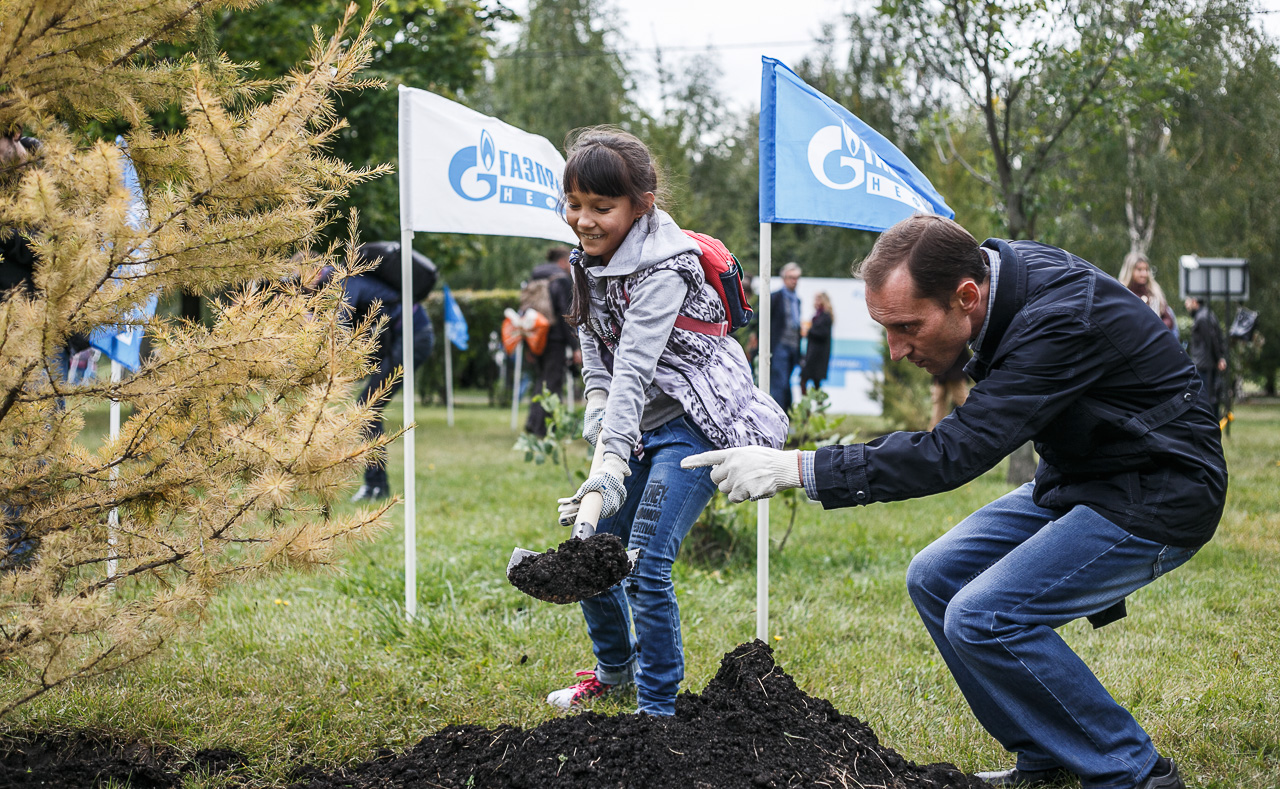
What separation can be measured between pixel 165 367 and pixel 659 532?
1443 mm

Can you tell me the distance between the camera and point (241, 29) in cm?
1155

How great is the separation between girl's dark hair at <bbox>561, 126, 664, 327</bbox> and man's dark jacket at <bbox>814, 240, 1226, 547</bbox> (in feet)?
3.41

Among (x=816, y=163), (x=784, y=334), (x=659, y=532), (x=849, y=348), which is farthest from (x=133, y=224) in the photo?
(x=849, y=348)

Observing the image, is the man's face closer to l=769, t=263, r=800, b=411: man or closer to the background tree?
the background tree

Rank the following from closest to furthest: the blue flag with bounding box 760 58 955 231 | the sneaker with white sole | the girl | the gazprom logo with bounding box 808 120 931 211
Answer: the girl
the sneaker with white sole
the blue flag with bounding box 760 58 955 231
the gazprom logo with bounding box 808 120 931 211

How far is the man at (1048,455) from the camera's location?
2279 mm

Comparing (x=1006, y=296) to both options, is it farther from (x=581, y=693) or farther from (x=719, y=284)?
(x=581, y=693)

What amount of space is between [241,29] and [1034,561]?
11.9 metres

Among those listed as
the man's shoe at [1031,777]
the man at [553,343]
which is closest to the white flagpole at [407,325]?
the man's shoe at [1031,777]

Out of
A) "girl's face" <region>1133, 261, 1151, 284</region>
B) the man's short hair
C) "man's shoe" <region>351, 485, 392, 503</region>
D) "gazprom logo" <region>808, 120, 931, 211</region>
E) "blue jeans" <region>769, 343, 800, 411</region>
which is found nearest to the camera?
the man's short hair

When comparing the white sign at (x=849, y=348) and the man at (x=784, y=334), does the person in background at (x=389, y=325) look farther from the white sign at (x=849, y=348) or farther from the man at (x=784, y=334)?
the white sign at (x=849, y=348)

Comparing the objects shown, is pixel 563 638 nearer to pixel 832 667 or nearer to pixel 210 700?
pixel 832 667

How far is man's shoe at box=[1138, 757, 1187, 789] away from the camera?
245 centimetres

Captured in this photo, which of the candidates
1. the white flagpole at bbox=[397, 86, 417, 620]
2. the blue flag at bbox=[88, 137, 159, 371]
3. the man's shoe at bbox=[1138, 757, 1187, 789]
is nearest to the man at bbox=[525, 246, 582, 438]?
the white flagpole at bbox=[397, 86, 417, 620]
